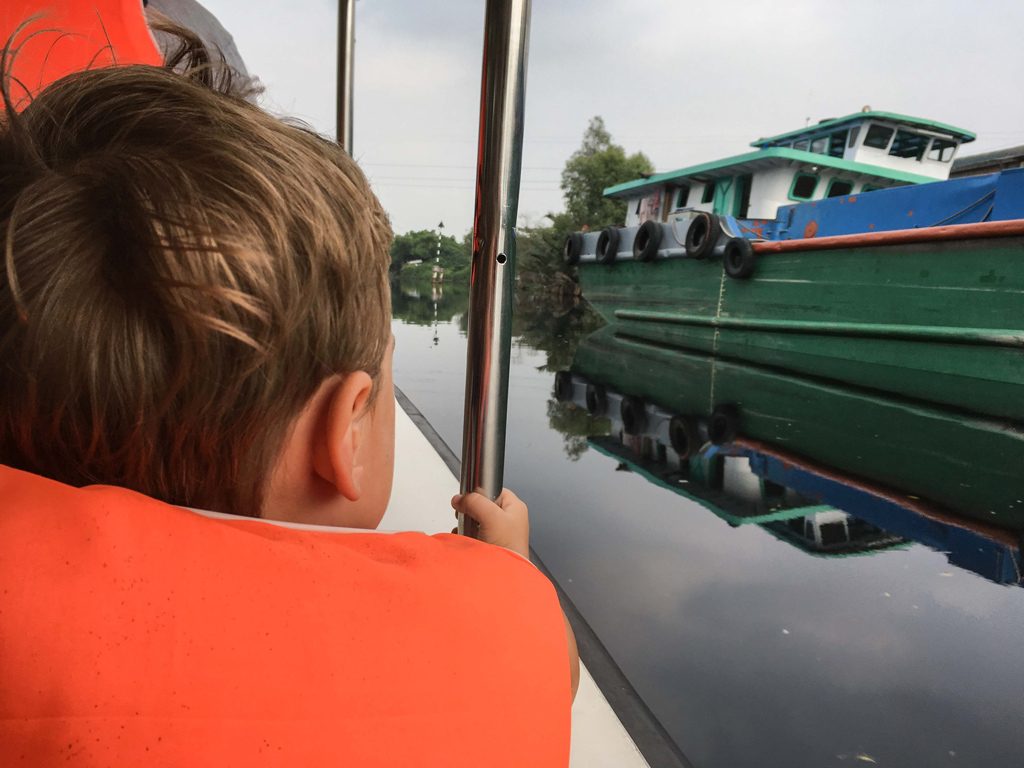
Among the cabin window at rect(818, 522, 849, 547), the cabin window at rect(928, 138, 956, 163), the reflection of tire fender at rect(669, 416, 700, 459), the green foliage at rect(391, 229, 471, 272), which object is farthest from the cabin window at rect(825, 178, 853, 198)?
the cabin window at rect(818, 522, 849, 547)

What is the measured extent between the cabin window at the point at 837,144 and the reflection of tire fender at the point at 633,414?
5.94 meters

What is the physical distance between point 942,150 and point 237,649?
9.20 m

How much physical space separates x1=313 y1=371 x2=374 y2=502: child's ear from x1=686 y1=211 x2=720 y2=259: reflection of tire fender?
635cm

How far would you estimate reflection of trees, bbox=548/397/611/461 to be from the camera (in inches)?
93.8

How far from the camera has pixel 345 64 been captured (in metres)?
1.04

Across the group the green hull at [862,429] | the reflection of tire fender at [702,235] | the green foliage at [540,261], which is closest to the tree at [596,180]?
the green foliage at [540,261]

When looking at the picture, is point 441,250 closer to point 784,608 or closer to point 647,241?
point 784,608

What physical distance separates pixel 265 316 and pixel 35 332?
8 cm

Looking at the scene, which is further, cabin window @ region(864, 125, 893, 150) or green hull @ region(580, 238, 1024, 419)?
cabin window @ region(864, 125, 893, 150)

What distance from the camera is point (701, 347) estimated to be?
609 cm

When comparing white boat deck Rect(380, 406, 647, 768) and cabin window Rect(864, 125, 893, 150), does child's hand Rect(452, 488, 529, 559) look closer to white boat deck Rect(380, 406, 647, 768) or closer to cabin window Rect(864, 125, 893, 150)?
white boat deck Rect(380, 406, 647, 768)

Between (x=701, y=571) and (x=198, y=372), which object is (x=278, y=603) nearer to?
(x=198, y=372)

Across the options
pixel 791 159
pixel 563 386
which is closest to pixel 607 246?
pixel 791 159

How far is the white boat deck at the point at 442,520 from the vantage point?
581 millimetres
